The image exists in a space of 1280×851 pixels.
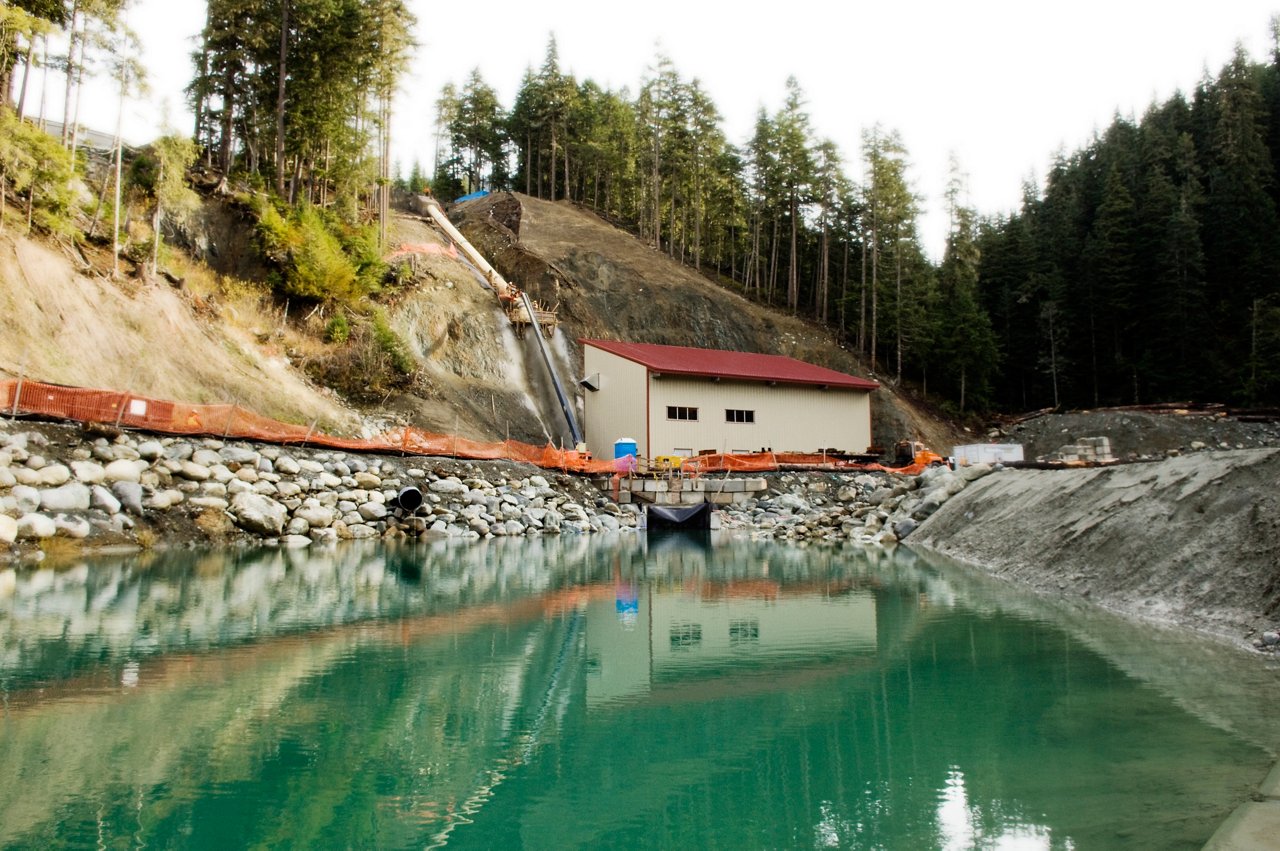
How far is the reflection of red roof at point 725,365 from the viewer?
34906 mm

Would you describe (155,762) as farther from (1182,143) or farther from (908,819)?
(1182,143)

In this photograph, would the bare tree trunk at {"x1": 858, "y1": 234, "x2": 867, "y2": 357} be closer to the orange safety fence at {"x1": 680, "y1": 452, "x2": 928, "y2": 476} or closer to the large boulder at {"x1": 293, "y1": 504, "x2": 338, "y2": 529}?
the orange safety fence at {"x1": 680, "y1": 452, "x2": 928, "y2": 476}

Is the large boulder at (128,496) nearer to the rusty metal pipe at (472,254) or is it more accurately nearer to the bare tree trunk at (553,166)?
the rusty metal pipe at (472,254)

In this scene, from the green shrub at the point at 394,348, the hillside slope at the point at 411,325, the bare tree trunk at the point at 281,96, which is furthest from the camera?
the bare tree trunk at the point at 281,96

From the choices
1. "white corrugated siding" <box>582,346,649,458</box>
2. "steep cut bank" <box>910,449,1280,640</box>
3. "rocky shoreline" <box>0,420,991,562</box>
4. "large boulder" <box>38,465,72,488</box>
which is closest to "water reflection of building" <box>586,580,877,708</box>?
"steep cut bank" <box>910,449,1280,640</box>

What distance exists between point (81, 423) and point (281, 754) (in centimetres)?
1660

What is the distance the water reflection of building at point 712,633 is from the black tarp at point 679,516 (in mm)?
14456

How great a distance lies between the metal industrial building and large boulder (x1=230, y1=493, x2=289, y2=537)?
1587 cm

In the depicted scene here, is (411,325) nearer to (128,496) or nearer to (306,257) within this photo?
(306,257)

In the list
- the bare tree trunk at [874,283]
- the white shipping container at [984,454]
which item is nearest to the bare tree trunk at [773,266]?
the bare tree trunk at [874,283]

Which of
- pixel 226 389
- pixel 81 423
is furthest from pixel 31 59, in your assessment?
pixel 81 423

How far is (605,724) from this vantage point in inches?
255

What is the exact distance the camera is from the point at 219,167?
36.3m

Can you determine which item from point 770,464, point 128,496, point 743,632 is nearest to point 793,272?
point 770,464
